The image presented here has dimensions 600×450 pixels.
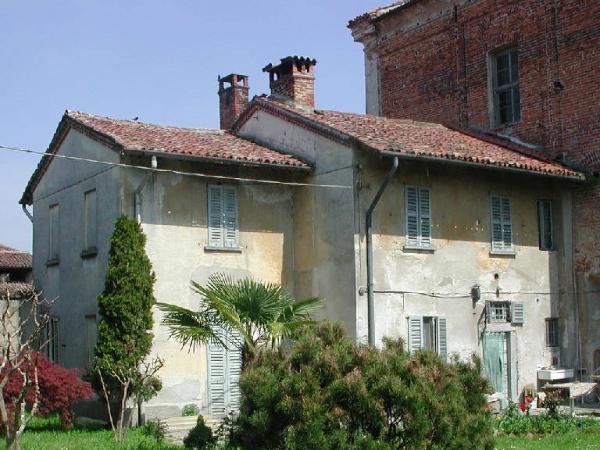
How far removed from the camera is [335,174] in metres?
17.9

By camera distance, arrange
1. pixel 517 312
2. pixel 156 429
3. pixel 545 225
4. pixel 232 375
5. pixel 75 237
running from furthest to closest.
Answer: pixel 545 225 → pixel 517 312 → pixel 75 237 → pixel 232 375 → pixel 156 429

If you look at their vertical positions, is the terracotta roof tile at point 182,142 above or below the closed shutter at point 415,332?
above

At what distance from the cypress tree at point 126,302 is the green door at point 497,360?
7.42 meters

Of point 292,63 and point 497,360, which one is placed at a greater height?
point 292,63

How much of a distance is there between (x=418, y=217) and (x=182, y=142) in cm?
504

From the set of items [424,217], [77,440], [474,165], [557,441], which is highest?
[474,165]

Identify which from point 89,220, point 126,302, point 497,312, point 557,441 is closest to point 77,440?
point 126,302

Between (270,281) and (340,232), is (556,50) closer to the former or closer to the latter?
(340,232)

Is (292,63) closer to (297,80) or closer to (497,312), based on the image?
(297,80)

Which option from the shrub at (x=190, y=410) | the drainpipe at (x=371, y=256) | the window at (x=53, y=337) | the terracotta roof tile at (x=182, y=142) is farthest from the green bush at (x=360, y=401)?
the window at (x=53, y=337)

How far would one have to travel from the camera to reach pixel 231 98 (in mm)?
25266

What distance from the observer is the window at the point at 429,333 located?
1814cm

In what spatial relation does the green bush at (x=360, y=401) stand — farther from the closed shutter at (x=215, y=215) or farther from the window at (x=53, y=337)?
the window at (x=53, y=337)

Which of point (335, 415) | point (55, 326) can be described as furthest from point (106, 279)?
point (335, 415)
